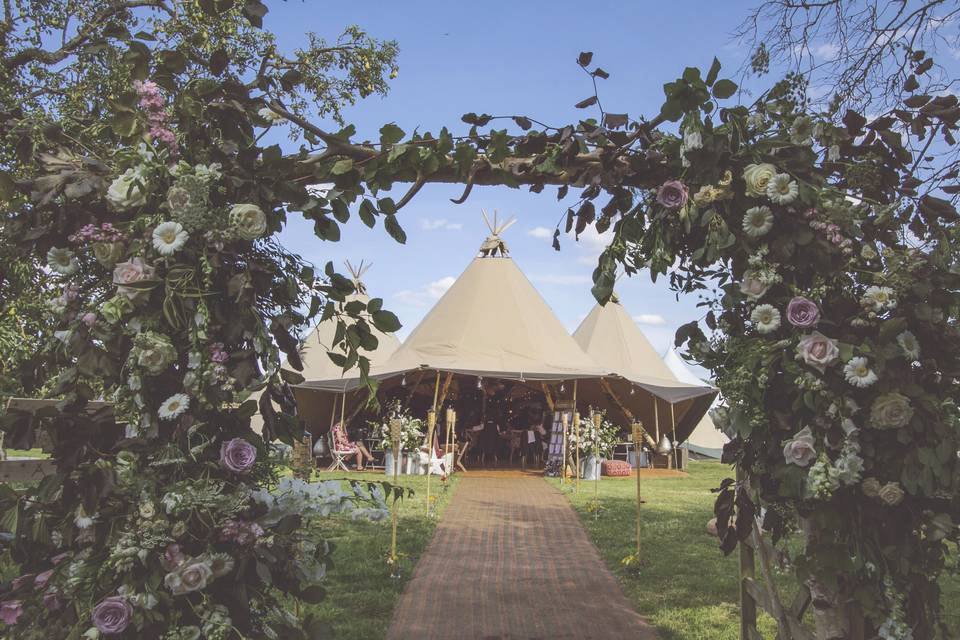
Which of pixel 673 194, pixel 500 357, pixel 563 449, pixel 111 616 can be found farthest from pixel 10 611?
pixel 500 357

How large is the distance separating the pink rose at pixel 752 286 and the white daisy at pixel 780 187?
289mm

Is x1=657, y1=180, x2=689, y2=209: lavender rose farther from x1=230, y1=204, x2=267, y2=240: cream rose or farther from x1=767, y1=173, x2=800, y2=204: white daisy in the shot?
x1=230, y1=204, x2=267, y2=240: cream rose

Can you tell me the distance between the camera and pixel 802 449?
2672mm

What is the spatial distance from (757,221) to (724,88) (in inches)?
19.4

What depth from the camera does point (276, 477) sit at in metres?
2.71

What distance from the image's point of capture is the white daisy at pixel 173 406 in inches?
95.6

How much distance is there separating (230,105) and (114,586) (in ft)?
5.33

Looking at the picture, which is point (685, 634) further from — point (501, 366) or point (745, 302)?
point (501, 366)

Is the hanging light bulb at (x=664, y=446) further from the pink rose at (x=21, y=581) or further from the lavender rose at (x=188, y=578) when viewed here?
the pink rose at (x=21, y=581)

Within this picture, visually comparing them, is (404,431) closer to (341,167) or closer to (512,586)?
(512,586)

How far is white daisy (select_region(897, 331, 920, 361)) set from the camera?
2619 mm

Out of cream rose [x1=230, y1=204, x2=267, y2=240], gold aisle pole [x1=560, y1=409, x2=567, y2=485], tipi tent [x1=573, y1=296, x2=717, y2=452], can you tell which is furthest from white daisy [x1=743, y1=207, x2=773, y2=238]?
tipi tent [x1=573, y1=296, x2=717, y2=452]

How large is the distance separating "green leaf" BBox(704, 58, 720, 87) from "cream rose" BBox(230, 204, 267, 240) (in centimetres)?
162

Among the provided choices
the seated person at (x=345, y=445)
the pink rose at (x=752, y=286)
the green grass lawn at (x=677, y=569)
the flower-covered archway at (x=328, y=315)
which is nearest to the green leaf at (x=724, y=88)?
the flower-covered archway at (x=328, y=315)
